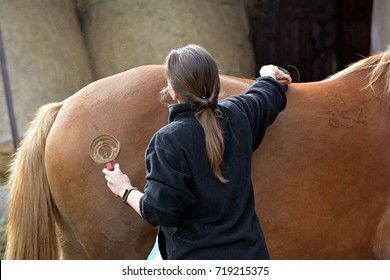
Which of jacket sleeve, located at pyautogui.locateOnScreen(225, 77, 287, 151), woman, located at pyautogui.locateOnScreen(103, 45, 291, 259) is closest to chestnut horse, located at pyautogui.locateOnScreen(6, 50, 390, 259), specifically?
jacket sleeve, located at pyautogui.locateOnScreen(225, 77, 287, 151)

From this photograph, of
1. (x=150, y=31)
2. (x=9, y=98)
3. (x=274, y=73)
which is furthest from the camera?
(x=150, y=31)

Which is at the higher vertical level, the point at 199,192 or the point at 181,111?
the point at 181,111

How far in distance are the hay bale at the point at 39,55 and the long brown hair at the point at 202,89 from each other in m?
3.75

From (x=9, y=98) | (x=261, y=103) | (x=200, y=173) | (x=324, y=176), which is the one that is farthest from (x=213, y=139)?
(x=9, y=98)

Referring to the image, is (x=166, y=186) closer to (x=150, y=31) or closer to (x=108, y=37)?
(x=150, y=31)

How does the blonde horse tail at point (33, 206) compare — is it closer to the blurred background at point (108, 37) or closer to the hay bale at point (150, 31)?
the blurred background at point (108, 37)

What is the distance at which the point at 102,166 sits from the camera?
81.4 inches

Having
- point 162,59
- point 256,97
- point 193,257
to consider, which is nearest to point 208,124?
point 256,97

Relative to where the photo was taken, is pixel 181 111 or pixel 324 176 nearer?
pixel 181 111

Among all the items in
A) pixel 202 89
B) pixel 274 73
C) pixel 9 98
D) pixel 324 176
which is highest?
pixel 202 89

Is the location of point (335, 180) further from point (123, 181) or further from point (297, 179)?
point (123, 181)

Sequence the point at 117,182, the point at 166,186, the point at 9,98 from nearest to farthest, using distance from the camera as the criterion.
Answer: the point at 166,186
the point at 117,182
the point at 9,98

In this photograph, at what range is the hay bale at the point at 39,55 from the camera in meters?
5.12

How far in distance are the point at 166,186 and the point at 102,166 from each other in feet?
1.82
